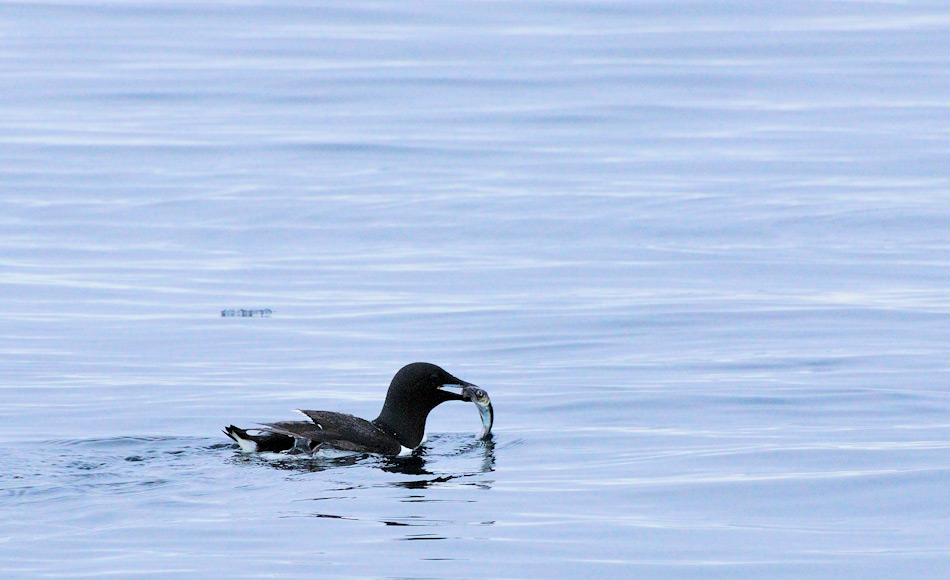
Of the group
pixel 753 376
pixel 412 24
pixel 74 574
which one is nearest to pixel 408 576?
pixel 74 574

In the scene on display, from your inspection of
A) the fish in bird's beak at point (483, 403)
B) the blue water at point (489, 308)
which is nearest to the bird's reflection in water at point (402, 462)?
the blue water at point (489, 308)

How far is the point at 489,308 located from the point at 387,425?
18.5ft

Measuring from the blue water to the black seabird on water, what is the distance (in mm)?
191

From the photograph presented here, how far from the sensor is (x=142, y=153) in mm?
29500

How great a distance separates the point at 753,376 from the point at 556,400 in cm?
184

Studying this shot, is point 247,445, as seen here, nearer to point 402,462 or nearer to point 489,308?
point 402,462

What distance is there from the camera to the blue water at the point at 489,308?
30.0 feet

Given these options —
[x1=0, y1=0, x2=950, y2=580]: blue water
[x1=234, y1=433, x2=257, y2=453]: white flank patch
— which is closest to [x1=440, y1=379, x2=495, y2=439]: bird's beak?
[x1=0, y1=0, x2=950, y2=580]: blue water

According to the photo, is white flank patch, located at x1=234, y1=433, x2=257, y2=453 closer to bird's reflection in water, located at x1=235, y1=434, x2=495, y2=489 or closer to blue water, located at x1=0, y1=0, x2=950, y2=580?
bird's reflection in water, located at x1=235, y1=434, x2=495, y2=489

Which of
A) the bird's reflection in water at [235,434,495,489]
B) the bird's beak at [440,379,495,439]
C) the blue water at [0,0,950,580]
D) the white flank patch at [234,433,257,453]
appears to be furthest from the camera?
the bird's beak at [440,379,495,439]

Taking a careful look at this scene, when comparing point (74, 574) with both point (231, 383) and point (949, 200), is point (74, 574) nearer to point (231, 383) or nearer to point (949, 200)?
point (231, 383)

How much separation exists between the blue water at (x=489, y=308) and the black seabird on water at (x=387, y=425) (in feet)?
0.63

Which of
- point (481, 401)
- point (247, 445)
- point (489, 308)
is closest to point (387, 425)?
point (481, 401)

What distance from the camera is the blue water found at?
916cm
